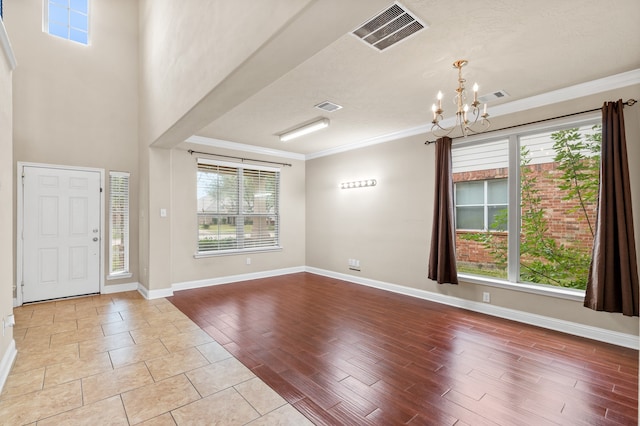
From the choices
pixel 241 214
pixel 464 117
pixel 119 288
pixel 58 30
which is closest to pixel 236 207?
pixel 241 214

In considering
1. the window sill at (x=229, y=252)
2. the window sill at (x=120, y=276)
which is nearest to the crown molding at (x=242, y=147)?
the window sill at (x=229, y=252)

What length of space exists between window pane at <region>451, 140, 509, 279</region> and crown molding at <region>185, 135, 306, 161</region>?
355cm

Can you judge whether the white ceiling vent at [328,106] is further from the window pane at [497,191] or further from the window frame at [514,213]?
the window pane at [497,191]

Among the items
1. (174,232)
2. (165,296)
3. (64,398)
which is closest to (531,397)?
(64,398)

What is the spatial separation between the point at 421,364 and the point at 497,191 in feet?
8.82

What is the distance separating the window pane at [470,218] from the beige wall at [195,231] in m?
3.63

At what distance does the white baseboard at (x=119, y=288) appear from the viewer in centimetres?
506

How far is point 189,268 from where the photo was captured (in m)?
5.41

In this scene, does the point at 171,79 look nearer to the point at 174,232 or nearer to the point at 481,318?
the point at 174,232

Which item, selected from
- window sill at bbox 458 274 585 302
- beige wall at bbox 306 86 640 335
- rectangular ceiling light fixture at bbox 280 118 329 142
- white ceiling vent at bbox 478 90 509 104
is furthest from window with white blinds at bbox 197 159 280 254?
white ceiling vent at bbox 478 90 509 104

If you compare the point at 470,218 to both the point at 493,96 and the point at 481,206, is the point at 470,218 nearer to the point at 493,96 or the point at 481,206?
the point at 481,206

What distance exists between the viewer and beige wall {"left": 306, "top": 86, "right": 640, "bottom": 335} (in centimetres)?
328

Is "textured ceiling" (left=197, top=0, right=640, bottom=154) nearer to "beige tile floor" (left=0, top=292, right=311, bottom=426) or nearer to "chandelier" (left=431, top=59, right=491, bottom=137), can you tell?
"chandelier" (left=431, top=59, right=491, bottom=137)

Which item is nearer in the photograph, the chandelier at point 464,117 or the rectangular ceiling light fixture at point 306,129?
the chandelier at point 464,117
